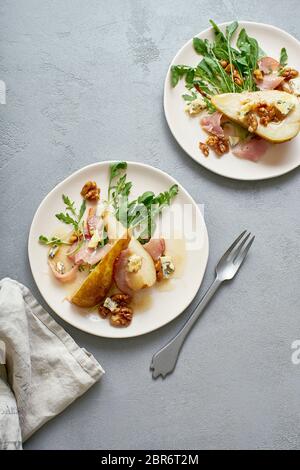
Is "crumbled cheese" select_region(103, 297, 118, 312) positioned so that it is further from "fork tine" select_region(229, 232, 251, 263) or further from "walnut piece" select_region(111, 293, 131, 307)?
"fork tine" select_region(229, 232, 251, 263)

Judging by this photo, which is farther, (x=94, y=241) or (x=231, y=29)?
(x=231, y=29)

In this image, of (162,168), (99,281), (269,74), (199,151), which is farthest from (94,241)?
(269,74)

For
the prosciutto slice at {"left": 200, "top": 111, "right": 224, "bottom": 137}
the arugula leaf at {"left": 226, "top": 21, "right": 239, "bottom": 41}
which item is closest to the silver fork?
the prosciutto slice at {"left": 200, "top": 111, "right": 224, "bottom": 137}

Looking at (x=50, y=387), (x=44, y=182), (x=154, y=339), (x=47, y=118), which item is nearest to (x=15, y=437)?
(x=50, y=387)

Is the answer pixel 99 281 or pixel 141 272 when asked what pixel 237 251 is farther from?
pixel 99 281

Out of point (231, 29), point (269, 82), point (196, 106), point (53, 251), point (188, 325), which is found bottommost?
point (188, 325)

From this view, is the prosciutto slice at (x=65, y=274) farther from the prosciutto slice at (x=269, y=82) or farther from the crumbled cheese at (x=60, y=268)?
the prosciutto slice at (x=269, y=82)

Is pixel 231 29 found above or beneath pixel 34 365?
above

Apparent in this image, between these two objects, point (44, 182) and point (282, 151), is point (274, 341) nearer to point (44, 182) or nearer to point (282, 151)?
point (282, 151)
